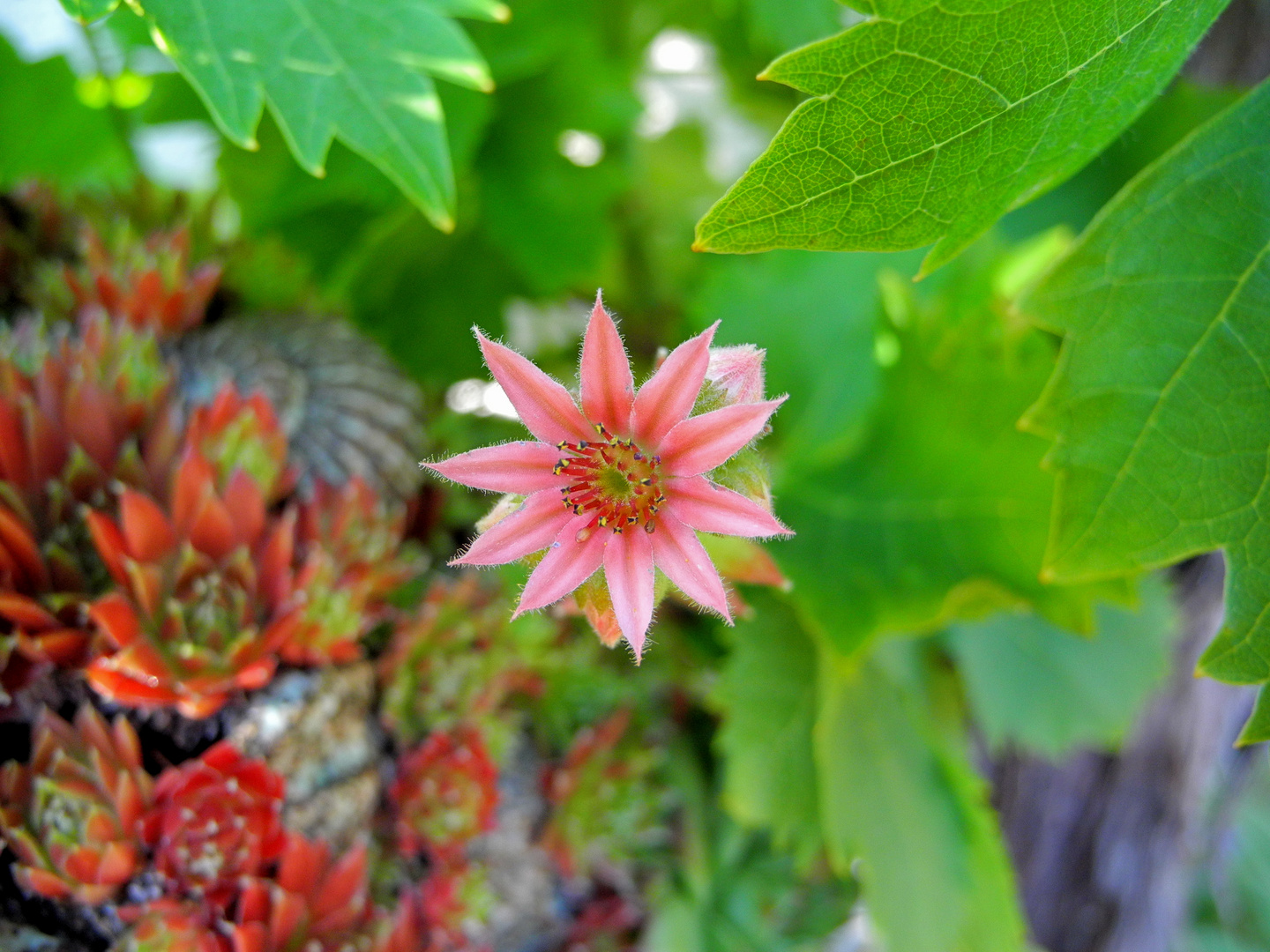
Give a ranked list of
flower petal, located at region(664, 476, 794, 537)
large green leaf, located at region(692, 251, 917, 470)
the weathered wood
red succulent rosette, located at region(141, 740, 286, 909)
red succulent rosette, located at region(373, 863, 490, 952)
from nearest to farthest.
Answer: flower petal, located at region(664, 476, 794, 537), red succulent rosette, located at region(141, 740, 286, 909), red succulent rosette, located at region(373, 863, 490, 952), large green leaf, located at region(692, 251, 917, 470), the weathered wood

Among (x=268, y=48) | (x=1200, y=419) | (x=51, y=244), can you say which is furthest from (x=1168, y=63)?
(x=51, y=244)

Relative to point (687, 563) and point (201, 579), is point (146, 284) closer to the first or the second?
point (201, 579)

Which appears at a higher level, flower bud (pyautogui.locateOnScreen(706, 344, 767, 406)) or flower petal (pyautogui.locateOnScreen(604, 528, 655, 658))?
flower bud (pyautogui.locateOnScreen(706, 344, 767, 406))

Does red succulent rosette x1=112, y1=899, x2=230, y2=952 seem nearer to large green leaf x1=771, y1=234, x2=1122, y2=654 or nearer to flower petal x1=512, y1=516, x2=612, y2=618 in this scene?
flower petal x1=512, y1=516, x2=612, y2=618

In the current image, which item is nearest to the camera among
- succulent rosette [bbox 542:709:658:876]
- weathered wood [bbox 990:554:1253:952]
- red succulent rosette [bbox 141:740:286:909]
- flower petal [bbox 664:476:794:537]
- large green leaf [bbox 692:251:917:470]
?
flower petal [bbox 664:476:794:537]

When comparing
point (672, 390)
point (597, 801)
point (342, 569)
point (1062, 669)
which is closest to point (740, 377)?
point (672, 390)

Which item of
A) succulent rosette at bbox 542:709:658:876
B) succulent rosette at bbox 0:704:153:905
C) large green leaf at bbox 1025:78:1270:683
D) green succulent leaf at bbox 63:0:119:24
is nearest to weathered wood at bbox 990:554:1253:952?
succulent rosette at bbox 542:709:658:876
